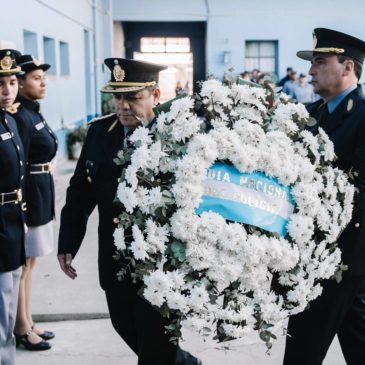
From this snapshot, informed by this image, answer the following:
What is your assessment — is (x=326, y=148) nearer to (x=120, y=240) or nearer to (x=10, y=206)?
(x=120, y=240)

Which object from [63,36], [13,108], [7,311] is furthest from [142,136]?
[63,36]

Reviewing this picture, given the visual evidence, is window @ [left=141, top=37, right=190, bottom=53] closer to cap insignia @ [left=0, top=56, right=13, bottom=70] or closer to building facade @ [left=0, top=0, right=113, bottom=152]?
building facade @ [left=0, top=0, right=113, bottom=152]

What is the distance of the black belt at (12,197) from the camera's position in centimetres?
342

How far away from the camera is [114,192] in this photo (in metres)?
3.10

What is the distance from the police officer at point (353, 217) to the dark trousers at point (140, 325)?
0.63 metres

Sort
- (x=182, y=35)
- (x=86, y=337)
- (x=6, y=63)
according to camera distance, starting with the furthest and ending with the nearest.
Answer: (x=182, y=35) < (x=86, y=337) < (x=6, y=63)

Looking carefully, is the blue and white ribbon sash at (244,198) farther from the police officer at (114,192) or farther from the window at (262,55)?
the window at (262,55)

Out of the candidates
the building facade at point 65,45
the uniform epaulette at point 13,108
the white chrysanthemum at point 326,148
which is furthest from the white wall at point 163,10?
the white chrysanthemum at point 326,148

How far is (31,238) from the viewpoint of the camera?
13.8 feet

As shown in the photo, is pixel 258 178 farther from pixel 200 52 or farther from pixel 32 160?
pixel 200 52

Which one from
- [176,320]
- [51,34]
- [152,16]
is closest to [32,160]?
[176,320]

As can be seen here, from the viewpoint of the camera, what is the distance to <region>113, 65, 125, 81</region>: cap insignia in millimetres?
3207

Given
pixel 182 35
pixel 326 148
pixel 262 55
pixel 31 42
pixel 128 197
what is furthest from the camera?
pixel 182 35

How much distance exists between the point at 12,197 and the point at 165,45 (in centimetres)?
2393
